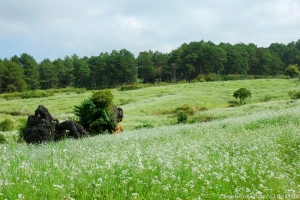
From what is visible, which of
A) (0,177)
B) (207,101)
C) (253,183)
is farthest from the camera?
(207,101)

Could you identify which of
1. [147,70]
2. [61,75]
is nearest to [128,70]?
[147,70]

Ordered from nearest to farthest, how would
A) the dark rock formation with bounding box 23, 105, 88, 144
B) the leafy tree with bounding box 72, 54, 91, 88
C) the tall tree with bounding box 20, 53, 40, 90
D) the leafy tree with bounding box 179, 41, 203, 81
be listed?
the dark rock formation with bounding box 23, 105, 88, 144, the tall tree with bounding box 20, 53, 40, 90, the leafy tree with bounding box 72, 54, 91, 88, the leafy tree with bounding box 179, 41, 203, 81

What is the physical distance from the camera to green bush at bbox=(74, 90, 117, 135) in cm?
2416

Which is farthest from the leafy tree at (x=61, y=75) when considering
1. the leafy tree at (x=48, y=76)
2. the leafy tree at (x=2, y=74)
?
the leafy tree at (x=2, y=74)

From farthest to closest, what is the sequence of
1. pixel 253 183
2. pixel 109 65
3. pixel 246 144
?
1. pixel 109 65
2. pixel 246 144
3. pixel 253 183

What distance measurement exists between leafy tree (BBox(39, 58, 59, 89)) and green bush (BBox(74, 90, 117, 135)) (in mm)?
108913

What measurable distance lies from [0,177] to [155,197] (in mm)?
3185

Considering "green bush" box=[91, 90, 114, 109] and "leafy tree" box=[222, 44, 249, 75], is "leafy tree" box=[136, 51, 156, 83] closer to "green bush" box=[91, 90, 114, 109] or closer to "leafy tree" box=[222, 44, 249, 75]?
"leafy tree" box=[222, 44, 249, 75]

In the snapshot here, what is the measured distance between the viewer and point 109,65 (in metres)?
127

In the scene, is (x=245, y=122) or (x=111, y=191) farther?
(x=245, y=122)

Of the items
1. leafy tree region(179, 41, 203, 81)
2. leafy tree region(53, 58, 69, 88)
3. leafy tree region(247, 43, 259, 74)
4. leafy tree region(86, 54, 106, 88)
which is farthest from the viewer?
leafy tree region(53, 58, 69, 88)

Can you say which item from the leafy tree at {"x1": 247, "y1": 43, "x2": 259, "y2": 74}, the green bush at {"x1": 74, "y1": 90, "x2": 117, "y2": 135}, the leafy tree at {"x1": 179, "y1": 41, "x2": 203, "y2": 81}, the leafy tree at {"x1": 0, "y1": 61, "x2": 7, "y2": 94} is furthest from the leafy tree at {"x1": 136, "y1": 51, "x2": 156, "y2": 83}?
the green bush at {"x1": 74, "y1": 90, "x2": 117, "y2": 135}

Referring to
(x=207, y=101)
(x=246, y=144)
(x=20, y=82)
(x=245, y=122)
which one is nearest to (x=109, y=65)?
(x=20, y=82)

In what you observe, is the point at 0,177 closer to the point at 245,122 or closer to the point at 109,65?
the point at 245,122
